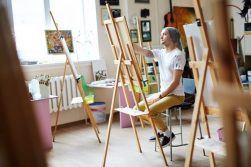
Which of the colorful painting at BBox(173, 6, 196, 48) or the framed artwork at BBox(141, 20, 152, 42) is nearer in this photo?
the framed artwork at BBox(141, 20, 152, 42)

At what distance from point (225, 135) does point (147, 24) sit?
18.0 ft

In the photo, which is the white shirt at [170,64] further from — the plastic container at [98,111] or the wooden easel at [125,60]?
the plastic container at [98,111]

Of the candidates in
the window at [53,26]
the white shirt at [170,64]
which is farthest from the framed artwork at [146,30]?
the white shirt at [170,64]

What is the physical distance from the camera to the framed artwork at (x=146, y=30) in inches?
223

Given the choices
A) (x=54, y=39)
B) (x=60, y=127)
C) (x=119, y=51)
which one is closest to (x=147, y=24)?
(x=54, y=39)

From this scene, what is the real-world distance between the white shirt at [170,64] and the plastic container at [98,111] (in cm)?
175

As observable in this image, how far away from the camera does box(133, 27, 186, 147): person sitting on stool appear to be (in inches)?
122

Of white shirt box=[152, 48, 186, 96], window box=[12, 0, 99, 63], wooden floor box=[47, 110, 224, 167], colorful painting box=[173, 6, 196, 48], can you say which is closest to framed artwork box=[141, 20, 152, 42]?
colorful painting box=[173, 6, 196, 48]

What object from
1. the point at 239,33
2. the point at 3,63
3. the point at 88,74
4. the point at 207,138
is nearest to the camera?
the point at 3,63

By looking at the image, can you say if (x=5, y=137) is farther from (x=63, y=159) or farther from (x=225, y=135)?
(x=63, y=159)

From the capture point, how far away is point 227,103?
0.35 m

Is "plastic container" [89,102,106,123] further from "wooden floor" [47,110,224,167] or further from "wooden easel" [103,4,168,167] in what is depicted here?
"wooden easel" [103,4,168,167]

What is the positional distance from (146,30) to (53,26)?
1.67 metres

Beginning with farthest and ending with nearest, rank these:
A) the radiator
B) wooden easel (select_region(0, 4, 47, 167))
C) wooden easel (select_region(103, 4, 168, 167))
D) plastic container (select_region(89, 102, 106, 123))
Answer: plastic container (select_region(89, 102, 106, 123))
the radiator
wooden easel (select_region(103, 4, 168, 167))
wooden easel (select_region(0, 4, 47, 167))
